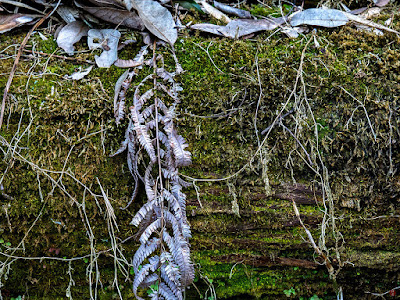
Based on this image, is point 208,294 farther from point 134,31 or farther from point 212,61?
point 134,31

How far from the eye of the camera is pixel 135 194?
1.65 m

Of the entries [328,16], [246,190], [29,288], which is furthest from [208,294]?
[328,16]

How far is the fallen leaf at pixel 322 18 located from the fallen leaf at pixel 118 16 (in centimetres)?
103

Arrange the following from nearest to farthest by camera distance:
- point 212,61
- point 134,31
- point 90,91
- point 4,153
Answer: point 4,153 < point 90,91 < point 212,61 < point 134,31

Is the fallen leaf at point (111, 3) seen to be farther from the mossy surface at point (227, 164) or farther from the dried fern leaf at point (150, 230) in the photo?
the dried fern leaf at point (150, 230)

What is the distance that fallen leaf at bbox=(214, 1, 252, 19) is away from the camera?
2143 mm

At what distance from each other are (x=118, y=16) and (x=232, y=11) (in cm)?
80

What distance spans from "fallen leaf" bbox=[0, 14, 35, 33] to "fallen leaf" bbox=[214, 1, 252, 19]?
4.12 ft

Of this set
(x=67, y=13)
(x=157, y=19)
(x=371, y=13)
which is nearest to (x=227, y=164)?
(x=157, y=19)

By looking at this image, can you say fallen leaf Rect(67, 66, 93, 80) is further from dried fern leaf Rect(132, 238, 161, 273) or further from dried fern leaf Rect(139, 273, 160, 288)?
dried fern leaf Rect(139, 273, 160, 288)

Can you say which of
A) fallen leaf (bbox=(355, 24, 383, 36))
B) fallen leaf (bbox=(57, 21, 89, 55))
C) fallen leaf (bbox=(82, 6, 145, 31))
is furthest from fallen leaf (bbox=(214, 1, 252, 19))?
fallen leaf (bbox=(57, 21, 89, 55))

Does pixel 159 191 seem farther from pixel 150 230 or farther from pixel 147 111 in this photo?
pixel 147 111

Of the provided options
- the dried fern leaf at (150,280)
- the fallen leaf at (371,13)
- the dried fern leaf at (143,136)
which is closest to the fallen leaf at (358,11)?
the fallen leaf at (371,13)

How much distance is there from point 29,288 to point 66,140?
3.00 feet
